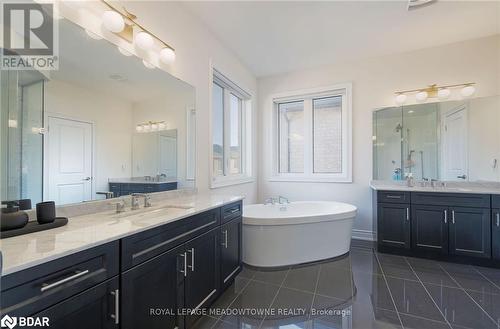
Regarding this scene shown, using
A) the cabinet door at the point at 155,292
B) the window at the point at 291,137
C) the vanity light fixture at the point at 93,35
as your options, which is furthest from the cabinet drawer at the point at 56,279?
the window at the point at 291,137

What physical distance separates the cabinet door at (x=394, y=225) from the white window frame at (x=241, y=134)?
2028 millimetres

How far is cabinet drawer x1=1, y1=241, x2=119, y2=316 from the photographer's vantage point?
723 millimetres

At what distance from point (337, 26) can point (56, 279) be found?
329 cm

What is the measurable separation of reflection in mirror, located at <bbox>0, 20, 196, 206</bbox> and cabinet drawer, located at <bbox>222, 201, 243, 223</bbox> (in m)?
0.59

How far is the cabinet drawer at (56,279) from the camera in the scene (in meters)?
0.72

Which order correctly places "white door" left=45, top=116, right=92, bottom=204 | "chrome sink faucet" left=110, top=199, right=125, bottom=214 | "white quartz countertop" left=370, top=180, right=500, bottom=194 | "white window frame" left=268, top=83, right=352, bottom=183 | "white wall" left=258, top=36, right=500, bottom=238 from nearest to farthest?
"white door" left=45, top=116, right=92, bottom=204
"chrome sink faucet" left=110, top=199, right=125, bottom=214
"white quartz countertop" left=370, top=180, right=500, bottom=194
"white wall" left=258, top=36, right=500, bottom=238
"white window frame" left=268, top=83, right=352, bottom=183

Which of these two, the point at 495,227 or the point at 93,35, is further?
the point at 495,227

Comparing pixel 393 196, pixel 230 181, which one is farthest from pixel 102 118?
pixel 393 196

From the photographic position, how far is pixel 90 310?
95 cm

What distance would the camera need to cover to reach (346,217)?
114 inches

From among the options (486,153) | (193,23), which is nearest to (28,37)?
(193,23)

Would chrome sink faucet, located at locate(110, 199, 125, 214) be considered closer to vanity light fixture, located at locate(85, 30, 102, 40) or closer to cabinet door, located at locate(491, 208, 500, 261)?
vanity light fixture, located at locate(85, 30, 102, 40)

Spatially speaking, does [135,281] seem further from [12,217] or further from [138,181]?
[138,181]

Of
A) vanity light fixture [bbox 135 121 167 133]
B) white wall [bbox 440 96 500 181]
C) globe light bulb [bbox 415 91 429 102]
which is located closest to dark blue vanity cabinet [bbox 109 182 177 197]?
vanity light fixture [bbox 135 121 167 133]
